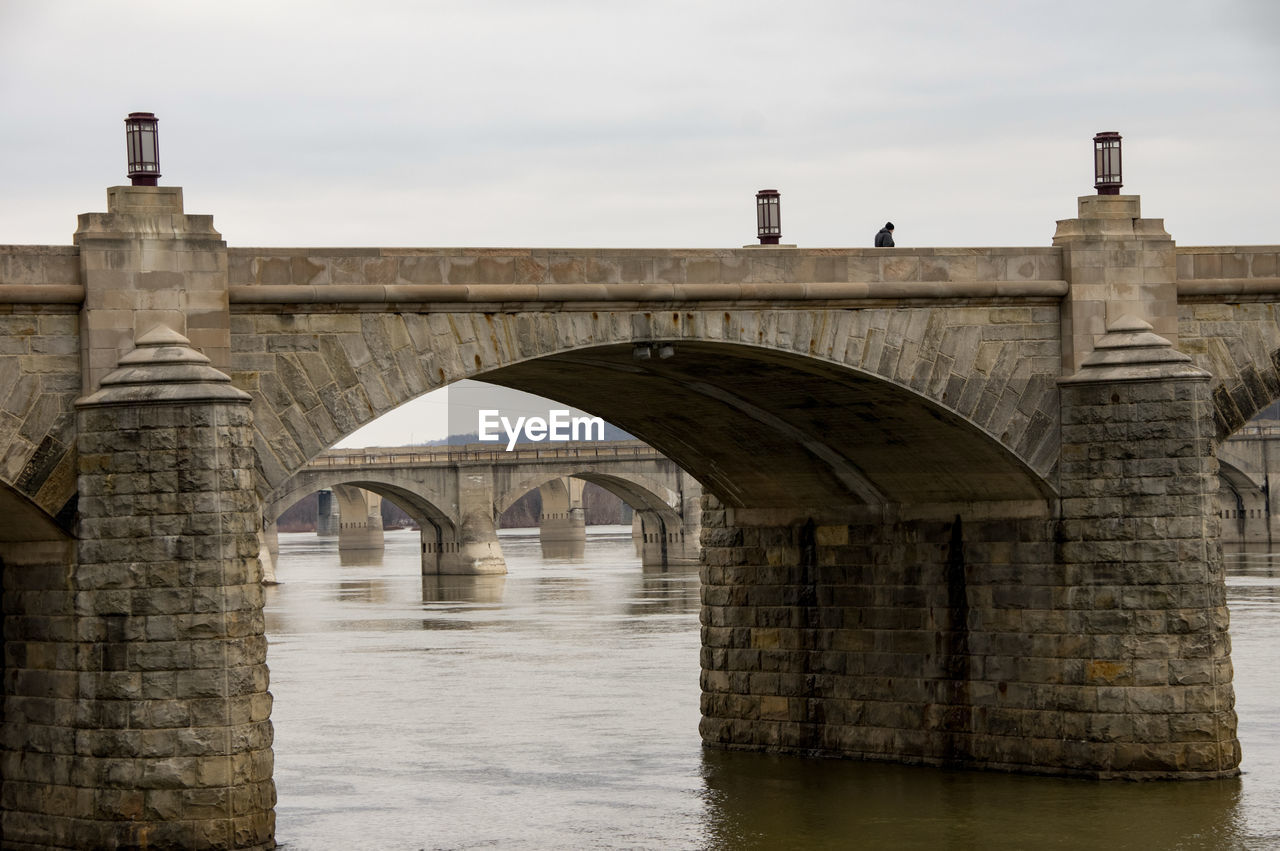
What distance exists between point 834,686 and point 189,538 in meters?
11.2

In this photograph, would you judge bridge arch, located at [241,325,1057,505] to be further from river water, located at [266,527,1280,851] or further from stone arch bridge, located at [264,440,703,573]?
stone arch bridge, located at [264,440,703,573]

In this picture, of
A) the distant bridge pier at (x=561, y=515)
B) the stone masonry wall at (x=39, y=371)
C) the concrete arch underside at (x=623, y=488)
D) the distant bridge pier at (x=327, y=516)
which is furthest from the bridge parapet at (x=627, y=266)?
the distant bridge pier at (x=327, y=516)

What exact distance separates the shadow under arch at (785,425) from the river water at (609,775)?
3.73m

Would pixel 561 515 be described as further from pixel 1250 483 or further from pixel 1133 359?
pixel 1133 359

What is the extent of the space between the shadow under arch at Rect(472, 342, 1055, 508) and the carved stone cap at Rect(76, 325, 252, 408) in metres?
4.05

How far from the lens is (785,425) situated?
27250mm

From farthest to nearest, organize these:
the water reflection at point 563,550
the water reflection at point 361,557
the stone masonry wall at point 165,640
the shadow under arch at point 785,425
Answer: the water reflection at point 361,557 → the water reflection at point 563,550 → the shadow under arch at point 785,425 → the stone masonry wall at point 165,640

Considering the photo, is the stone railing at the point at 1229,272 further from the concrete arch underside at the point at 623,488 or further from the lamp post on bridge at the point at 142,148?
the concrete arch underside at the point at 623,488

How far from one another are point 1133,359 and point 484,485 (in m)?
57.0

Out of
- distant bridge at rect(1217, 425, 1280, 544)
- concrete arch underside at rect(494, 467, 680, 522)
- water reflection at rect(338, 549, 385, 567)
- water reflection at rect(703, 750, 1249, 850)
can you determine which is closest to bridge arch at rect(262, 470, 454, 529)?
concrete arch underside at rect(494, 467, 680, 522)

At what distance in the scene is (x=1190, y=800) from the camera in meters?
23.7

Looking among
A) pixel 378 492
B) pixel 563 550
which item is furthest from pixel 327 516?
pixel 378 492

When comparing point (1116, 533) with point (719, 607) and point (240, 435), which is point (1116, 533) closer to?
point (719, 607)

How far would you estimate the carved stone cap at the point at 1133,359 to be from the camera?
80.0 ft
